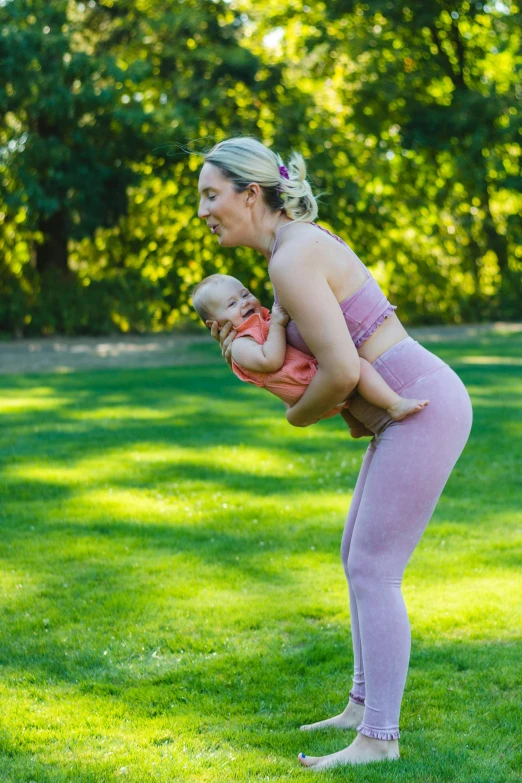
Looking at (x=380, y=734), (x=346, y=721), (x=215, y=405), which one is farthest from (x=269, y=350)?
(x=215, y=405)

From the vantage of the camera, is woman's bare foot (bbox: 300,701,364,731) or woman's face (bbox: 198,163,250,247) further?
woman's bare foot (bbox: 300,701,364,731)

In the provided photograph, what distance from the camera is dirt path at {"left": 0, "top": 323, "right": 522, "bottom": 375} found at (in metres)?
16.1

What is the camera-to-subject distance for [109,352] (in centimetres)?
1786

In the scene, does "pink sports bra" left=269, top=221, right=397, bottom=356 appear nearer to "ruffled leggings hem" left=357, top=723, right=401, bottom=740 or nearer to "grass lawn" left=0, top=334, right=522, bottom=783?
"ruffled leggings hem" left=357, top=723, right=401, bottom=740

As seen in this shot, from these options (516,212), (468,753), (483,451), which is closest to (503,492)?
(483,451)

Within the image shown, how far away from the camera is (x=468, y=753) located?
3.51 metres

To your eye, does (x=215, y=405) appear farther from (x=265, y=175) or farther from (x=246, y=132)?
(x=265, y=175)

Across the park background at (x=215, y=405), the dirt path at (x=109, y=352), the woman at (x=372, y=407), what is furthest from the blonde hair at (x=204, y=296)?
the dirt path at (x=109, y=352)

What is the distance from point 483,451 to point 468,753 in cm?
538

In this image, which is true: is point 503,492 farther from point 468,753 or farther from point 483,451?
point 468,753

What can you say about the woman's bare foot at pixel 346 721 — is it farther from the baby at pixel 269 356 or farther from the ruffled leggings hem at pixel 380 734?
the baby at pixel 269 356

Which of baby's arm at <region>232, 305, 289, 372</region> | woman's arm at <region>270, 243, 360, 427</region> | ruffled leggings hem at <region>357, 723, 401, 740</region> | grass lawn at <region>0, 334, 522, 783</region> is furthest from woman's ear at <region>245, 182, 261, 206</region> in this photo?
grass lawn at <region>0, 334, 522, 783</region>

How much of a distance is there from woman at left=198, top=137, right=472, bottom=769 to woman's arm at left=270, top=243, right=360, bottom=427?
1.6 inches

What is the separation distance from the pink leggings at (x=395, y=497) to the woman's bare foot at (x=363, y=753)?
38 millimetres
